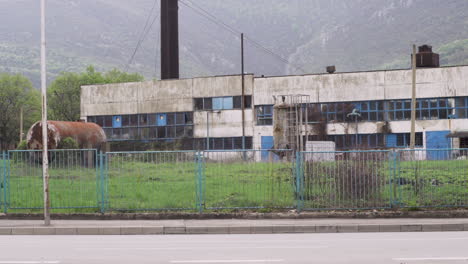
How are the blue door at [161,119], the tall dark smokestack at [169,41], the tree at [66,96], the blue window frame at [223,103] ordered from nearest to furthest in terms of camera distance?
the blue window frame at [223,103], the blue door at [161,119], the tall dark smokestack at [169,41], the tree at [66,96]

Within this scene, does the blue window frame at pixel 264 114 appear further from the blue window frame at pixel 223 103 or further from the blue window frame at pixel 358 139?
the blue window frame at pixel 358 139

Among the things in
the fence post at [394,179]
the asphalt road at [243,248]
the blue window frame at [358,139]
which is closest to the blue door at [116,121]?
the blue window frame at [358,139]

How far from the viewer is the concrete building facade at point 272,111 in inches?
2290

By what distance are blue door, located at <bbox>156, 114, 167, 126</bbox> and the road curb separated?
49181 millimetres

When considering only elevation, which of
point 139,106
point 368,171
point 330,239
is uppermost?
point 139,106

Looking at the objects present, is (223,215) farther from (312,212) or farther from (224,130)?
(224,130)

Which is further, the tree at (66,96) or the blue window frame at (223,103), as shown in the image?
the tree at (66,96)

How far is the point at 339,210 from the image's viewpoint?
20.4 m

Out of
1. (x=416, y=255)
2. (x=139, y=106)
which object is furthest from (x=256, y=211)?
(x=139, y=106)

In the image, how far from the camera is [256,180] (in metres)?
20.4

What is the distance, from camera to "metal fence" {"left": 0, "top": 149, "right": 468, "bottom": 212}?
20.1 metres

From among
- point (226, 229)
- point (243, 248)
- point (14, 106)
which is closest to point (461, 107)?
point (226, 229)

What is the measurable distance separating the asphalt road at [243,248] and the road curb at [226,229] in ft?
2.65

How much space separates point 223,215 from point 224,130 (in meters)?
44.8
